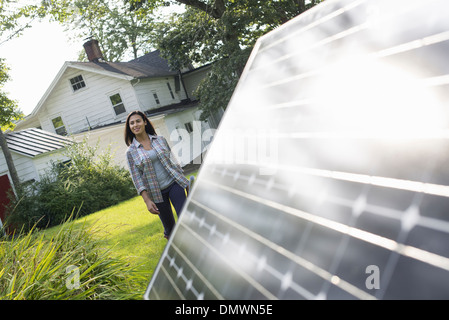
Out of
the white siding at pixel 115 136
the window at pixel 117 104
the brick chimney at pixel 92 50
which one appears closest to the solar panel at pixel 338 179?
the white siding at pixel 115 136

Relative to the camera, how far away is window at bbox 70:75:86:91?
Result: 85.2 ft

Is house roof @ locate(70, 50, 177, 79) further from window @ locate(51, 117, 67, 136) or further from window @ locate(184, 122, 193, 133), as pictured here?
window @ locate(51, 117, 67, 136)

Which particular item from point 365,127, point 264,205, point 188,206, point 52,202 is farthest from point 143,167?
point 52,202

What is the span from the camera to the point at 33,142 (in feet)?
60.5

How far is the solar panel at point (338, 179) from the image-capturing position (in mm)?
979

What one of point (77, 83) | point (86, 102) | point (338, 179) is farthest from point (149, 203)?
point (77, 83)

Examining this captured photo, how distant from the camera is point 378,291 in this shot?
3.08 ft

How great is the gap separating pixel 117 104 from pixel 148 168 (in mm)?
21846

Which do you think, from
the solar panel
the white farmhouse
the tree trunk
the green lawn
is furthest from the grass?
the white farmhouse

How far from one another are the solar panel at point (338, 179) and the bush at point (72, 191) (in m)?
13.7

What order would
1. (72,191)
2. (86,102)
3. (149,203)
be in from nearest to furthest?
1. (149,203)
2. (72,191)
3. (86,102)

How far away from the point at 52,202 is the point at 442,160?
16.3 meters

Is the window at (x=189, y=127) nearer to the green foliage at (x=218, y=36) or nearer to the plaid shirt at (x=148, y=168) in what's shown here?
the green foliage at (x=218, y=36)

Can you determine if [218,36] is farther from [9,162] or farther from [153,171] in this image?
[153,171]
